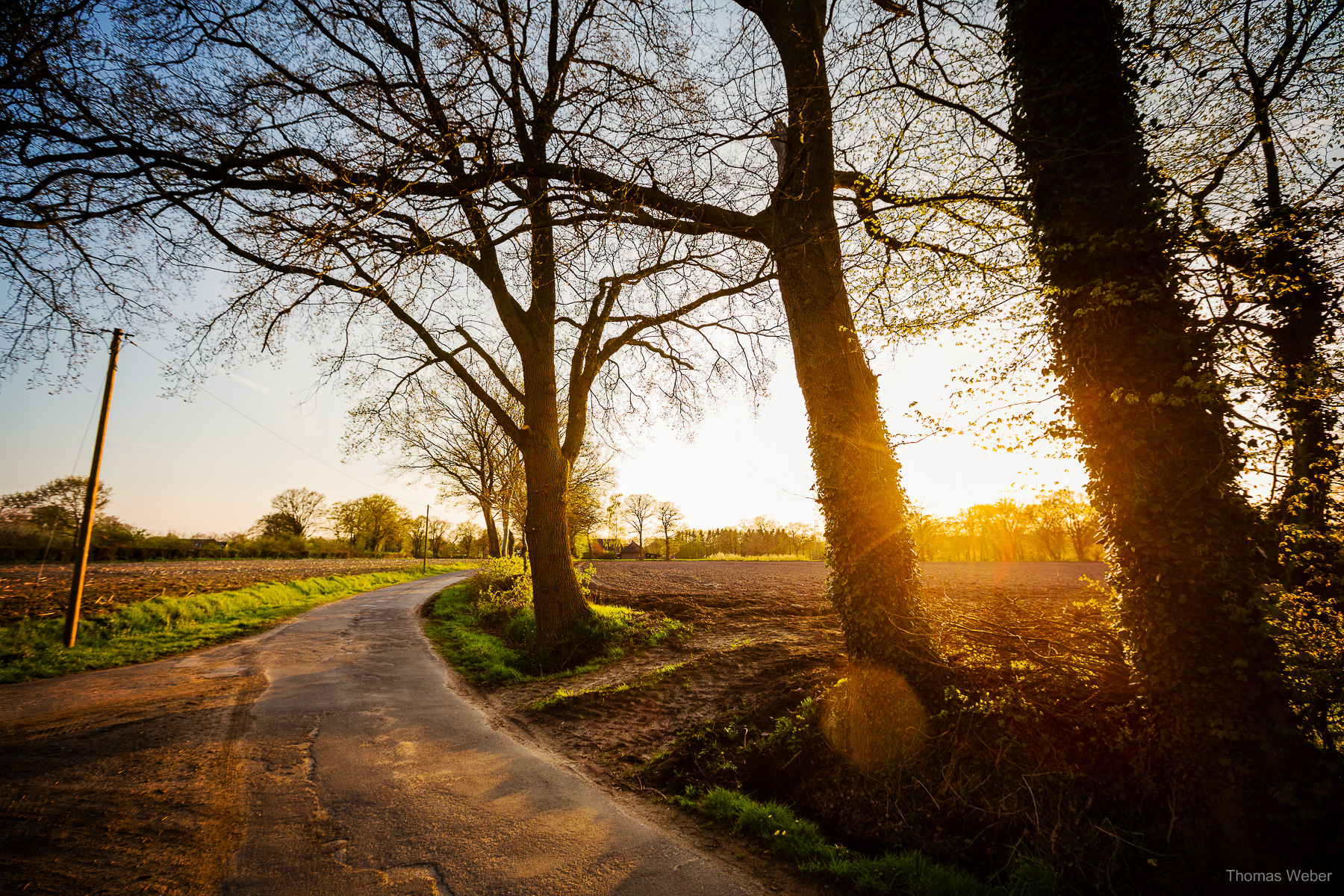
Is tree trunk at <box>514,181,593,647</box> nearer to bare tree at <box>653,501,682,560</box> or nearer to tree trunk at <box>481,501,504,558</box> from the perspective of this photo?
tree trunk at <box>481,501,504,558</box>

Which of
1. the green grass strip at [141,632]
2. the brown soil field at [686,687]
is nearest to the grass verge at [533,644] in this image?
the brown soil field at [686,687]

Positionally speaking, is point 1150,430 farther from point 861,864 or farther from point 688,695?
point 688,695

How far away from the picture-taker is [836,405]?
4.52m

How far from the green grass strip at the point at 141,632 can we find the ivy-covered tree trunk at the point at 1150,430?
1285cm

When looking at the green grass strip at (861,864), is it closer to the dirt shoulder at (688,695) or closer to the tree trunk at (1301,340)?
the dirt shoulder at (688,695)

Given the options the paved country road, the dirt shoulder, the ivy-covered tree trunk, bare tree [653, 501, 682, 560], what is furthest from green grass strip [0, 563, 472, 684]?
bare tree [653, 501, 682, 560]

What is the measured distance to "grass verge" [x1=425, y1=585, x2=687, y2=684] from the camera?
7.81 m

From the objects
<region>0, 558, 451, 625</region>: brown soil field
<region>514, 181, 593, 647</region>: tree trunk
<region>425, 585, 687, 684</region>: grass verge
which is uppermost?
<region>514, 181, 593, 647</region>: tree trunk

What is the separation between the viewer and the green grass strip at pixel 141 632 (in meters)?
7.76

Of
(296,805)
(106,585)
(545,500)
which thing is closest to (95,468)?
(106,585)

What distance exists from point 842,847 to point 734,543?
6648cm

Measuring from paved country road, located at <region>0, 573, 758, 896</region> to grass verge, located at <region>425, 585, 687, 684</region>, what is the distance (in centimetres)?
177

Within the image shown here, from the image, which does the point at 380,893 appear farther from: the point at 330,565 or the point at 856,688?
the point at 330,565

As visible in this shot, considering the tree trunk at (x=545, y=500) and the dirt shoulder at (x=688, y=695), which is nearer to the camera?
the dirt shoulder at (x=688, y=695)
